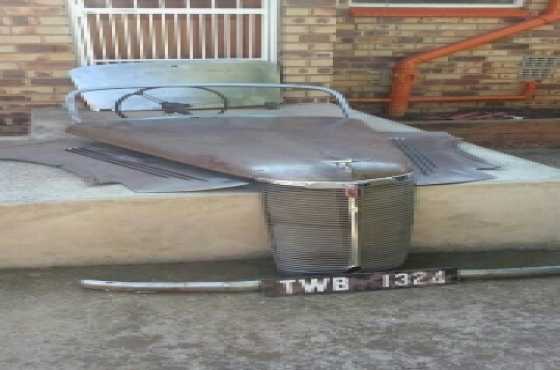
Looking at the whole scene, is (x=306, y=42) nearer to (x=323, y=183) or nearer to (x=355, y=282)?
(x=323, y=183)

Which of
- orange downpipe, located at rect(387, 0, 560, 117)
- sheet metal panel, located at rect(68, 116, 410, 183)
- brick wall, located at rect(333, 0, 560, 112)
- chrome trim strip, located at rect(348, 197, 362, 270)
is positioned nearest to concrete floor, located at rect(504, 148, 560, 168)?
brick wall, located at rect(333, 0, 560, 112)

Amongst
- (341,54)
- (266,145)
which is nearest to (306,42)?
(341,54)

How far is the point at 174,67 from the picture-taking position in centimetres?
480

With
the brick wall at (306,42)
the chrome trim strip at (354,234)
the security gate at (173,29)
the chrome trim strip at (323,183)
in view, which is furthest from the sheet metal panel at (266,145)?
the security gate at (173,29)

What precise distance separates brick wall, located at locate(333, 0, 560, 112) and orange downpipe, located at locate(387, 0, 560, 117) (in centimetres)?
15

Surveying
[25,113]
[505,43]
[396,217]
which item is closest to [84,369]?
[396,217]

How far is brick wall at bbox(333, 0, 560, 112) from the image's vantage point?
22.0ft

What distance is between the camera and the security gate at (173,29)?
4906 millimetres

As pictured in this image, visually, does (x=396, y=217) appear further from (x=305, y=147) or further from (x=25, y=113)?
(x=25, y=113)

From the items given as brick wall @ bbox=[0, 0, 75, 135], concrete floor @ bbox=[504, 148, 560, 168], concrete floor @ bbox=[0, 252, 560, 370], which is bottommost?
concrete floor @ bbox=[0, 252, 560, 370]

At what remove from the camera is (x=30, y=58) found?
476 centimetres

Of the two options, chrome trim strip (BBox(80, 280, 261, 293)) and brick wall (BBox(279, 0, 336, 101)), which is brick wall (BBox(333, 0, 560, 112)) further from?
chrome trim strip (BBox(80, 280, 261, 293))

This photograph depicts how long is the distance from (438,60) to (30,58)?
4728 mm

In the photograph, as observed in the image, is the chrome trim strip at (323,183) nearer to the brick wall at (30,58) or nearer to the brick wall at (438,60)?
the brick wall at (30,58)
